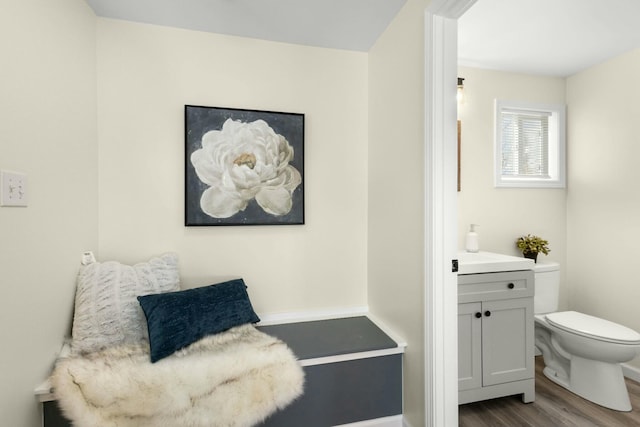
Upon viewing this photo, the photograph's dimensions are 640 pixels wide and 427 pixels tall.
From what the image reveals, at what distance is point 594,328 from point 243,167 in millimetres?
2483

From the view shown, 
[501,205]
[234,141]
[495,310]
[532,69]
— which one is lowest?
[495,310]

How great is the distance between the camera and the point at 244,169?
6.56ft

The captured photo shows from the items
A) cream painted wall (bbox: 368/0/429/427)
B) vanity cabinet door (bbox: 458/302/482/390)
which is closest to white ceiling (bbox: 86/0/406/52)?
cream painted wall (bbox: 368/0/429/427)

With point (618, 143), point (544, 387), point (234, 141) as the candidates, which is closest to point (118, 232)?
point (234, 141)

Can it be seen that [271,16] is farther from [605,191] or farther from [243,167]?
[605,191]

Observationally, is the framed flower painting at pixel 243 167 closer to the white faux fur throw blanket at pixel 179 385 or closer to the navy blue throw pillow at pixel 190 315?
the navy blue throw pillow at pixel 190 315

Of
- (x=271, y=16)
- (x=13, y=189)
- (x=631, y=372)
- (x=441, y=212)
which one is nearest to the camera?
(x=13, y=189)

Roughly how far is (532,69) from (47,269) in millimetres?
3491

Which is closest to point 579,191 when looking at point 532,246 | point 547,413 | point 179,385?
point 532,246

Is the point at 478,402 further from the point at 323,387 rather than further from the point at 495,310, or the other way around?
the point at 323,387

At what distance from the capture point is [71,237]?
1563 mm

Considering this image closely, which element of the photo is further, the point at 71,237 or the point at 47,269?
the point at 71,237

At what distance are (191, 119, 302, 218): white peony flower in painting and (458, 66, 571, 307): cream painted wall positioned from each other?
4.66ft

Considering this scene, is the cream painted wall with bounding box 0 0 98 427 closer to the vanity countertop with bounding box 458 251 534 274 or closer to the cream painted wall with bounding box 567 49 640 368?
the vanity countertop with bounding box 458 251 534 274
